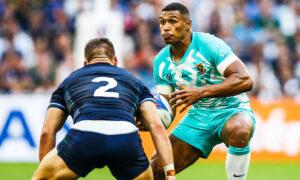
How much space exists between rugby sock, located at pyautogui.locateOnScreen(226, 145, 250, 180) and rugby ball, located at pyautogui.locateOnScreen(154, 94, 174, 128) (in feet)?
2.27

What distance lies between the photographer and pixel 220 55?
867cm

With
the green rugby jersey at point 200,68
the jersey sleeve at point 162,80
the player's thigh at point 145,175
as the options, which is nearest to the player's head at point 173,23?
the green rugby jersey at point 200,68

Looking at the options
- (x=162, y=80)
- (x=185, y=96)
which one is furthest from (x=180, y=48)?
(x=185, y=96)

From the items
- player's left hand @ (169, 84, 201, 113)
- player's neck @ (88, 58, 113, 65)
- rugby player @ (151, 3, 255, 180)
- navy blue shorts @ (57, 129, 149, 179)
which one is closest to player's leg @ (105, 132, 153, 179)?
navy blue shorts @ (57, 129, 149, 179)

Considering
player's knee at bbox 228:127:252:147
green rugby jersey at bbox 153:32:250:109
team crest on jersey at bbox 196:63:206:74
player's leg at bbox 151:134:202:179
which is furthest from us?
player's leg at bbox 151:134:202:179

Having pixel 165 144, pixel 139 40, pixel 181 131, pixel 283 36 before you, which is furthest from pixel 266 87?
pixel 165 144

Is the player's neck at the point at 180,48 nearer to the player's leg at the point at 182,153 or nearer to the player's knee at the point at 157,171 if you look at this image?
the player's leg at the point at 182,153

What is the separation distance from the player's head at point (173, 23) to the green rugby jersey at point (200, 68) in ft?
0.70

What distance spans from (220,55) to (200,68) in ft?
1.14

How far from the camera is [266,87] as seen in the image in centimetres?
1816

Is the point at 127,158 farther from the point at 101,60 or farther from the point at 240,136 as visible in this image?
the point at 240,136

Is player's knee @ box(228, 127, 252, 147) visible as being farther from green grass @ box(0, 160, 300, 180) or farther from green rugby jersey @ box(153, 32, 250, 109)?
green grass @ box(0, 160, 300, 180)

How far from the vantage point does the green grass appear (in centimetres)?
1305

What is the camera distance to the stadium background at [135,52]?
15641mm
